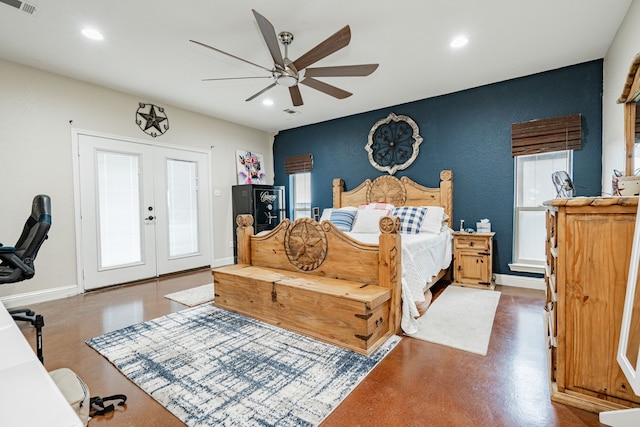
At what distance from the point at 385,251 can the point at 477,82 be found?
9.74ft

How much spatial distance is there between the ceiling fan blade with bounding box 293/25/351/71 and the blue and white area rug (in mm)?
2245

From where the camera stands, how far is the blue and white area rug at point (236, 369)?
1.55 m

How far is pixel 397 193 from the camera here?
4.65 m

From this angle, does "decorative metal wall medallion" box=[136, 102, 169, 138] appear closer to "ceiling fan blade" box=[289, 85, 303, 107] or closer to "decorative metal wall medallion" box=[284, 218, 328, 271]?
"ceiling fan blade" box=[289, 85, 303, 107]

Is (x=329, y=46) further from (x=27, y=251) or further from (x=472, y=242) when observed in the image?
(x=27, y=251)

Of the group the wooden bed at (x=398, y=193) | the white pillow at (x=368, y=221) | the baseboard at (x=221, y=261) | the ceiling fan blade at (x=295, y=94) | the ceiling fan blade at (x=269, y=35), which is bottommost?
the baseboard at (x=221, y=261)

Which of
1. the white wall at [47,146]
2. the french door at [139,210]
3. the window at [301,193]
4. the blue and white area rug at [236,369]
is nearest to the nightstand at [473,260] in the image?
the blue and white area rug at [236,369]

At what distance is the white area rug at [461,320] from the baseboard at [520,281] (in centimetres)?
47

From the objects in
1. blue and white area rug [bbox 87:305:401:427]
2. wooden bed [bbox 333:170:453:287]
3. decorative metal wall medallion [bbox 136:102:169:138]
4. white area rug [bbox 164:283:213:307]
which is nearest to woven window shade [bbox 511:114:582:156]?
wooden bed [bbox 333:170:453:287]

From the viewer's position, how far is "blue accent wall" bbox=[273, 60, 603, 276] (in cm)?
337

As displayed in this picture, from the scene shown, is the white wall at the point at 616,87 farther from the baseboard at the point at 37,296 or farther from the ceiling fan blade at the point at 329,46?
the baseboard at the point at 37,296

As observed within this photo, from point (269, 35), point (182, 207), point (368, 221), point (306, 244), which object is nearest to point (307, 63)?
point (269, 35)

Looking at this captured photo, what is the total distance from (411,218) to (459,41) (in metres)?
2.05

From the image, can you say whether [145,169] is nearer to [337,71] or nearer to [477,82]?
[337,71]
